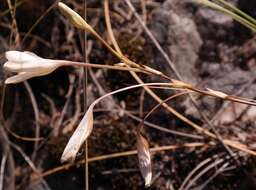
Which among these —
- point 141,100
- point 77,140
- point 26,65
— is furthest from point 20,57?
point 141,100

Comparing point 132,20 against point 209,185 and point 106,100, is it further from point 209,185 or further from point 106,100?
point 209,185

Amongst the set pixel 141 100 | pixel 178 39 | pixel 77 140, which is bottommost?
pixel 141 100

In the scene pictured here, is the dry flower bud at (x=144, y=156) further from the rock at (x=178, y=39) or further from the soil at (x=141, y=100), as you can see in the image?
the rock at (x=178, y=39)

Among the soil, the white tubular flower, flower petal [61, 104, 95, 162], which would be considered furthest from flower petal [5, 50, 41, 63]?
the soil

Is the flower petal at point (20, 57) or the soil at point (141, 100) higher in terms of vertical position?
the flower petal at point (20, 57)

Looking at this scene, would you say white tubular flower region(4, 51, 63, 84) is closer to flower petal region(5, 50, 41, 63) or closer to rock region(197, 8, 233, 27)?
flower petal region(5, 50, 41, 63)

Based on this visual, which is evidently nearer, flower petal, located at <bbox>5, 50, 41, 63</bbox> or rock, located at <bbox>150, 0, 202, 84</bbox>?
flower petal, located at <bbox>5, 50, 41, 63</bbox>

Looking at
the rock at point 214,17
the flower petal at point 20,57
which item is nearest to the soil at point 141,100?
the rock at point 214,17

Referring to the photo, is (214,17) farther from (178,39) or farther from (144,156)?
(144,156)

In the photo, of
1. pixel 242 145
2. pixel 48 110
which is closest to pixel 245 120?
pixel 242 145
